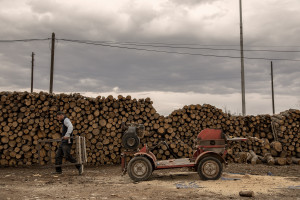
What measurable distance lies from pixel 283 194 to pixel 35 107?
8.61 m

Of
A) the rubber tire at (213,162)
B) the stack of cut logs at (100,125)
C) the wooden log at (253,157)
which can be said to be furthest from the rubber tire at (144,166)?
the wooden log at (253,157)

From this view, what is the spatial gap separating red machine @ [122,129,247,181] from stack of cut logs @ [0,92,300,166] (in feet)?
9.36

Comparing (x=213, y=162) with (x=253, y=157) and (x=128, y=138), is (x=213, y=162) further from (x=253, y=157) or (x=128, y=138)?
(x=253, y=157)

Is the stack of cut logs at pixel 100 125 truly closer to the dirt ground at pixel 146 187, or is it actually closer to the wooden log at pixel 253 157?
the wooden log at pixel 253 157

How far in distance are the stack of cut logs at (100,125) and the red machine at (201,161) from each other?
285 centimetres

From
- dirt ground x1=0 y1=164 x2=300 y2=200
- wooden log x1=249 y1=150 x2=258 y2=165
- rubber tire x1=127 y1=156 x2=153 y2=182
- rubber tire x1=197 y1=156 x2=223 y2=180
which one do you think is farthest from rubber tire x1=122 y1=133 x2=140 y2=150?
wooden log x1=249 y1=150 x2=258 y2=165

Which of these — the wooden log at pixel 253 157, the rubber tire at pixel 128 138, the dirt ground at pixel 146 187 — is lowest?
the dirt ground at pixel 146 187

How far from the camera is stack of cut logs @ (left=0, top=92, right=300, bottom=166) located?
11398 mm

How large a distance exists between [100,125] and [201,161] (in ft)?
16.2

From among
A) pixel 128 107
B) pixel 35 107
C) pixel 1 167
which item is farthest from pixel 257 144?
pixel 1 167

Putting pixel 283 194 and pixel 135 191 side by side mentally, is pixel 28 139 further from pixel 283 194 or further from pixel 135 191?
pixel 283 194

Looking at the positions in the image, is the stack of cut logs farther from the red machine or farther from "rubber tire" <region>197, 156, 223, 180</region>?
"rubber tire" <region>197, 156, 223, 180</region>

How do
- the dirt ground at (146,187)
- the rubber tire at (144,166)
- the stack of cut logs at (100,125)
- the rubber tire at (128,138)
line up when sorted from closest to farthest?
the dirt ground at (146,187)
the rubber tire at (144,166)
the rubber tire at (128,138)
the stack of cut logs at (100,125)

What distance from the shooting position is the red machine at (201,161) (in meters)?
7.82
